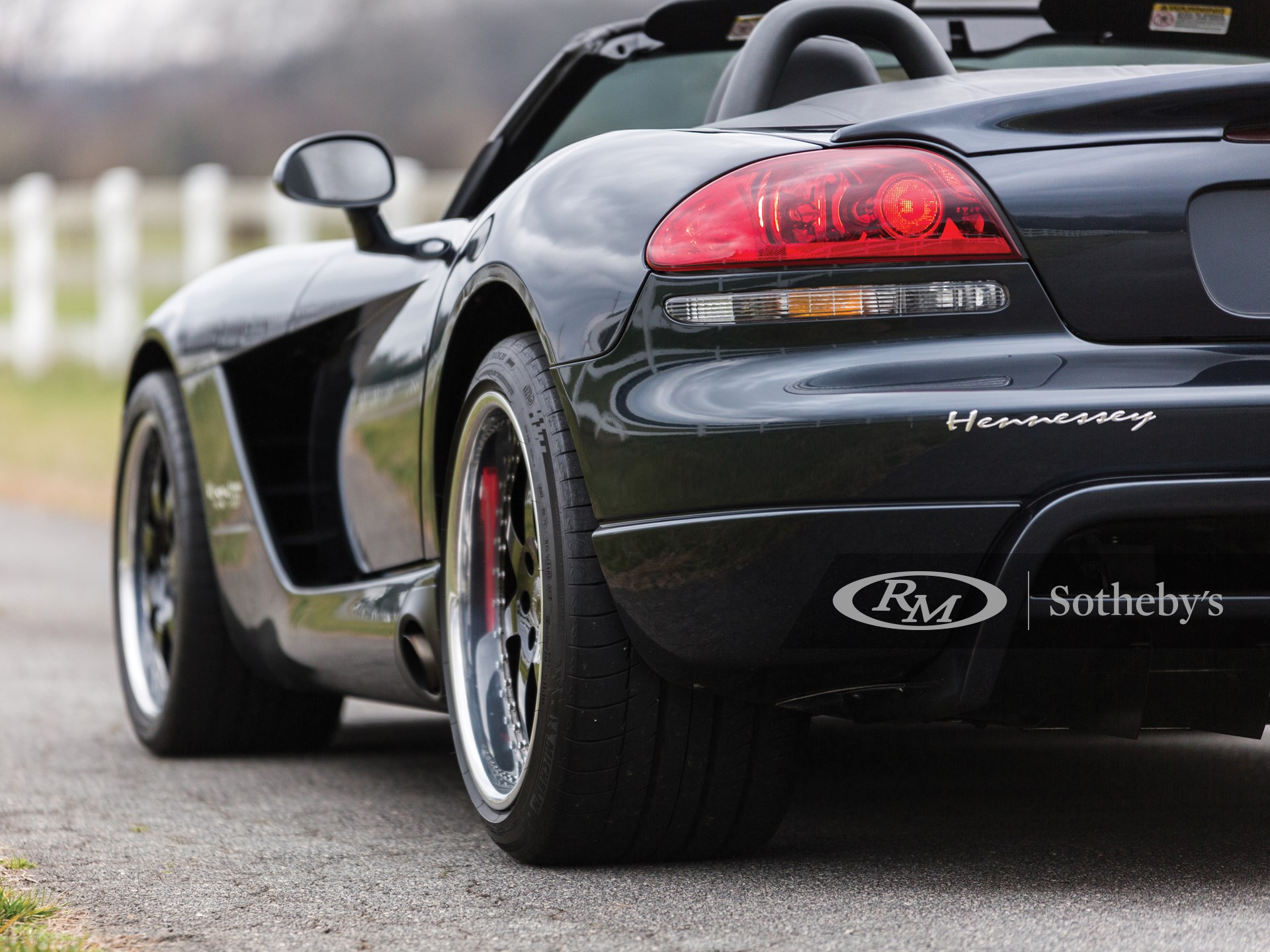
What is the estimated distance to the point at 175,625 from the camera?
4641 millimetres

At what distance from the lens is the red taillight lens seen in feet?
8.63

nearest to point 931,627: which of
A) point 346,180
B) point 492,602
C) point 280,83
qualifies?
point 492,602

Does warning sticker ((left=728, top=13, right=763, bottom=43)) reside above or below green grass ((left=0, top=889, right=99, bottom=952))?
above

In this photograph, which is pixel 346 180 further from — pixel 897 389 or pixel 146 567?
pixel 897 389

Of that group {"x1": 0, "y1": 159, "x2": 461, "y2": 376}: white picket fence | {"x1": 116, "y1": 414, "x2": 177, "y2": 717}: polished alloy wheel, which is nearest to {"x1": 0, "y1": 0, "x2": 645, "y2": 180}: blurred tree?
{"x1": 0, "y1": 159, "x2": 461, "y2": 376}: white picket fence

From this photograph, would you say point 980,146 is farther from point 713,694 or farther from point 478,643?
point 478,643

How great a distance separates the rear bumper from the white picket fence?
16.7 meters

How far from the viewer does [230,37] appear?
5875cm

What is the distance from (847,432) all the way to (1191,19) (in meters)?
1.77

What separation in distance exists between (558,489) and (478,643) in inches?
22.1

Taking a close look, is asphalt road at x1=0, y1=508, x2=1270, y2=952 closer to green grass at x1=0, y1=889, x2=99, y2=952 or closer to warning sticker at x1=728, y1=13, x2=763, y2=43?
green grass at x1=0, y1=889, x2=99, y2=952

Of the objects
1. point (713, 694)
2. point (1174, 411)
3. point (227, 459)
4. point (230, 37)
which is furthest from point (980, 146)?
point (230, 37)

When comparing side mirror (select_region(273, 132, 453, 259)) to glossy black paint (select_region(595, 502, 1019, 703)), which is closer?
glossy black paint (select_region(595, 502, 1019, 703))

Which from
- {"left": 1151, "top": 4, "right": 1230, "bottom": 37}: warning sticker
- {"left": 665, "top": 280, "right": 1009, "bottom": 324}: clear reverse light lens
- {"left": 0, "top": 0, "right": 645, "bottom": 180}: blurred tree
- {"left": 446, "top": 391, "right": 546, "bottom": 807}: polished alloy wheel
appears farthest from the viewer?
{"left": 0, "top": 0, "right": 645, "bottom": 180}: blurred tree
